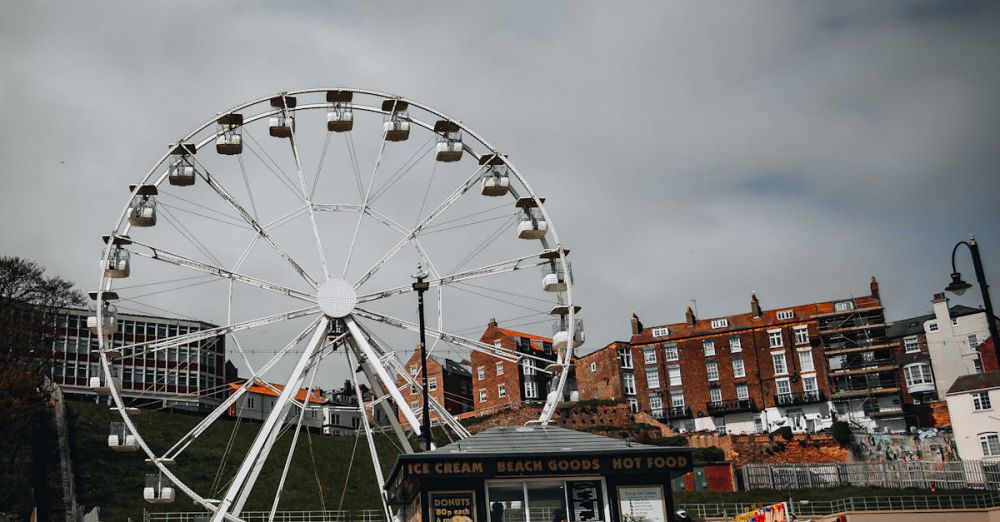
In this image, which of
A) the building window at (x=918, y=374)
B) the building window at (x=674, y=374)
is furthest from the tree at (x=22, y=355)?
the building window at (x=918, y=374)

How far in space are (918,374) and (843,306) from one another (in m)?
9.73

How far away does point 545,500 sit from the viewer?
23.8 meters

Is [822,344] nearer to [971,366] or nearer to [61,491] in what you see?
[971,366]

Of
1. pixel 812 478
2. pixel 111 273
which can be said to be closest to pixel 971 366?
pixel 812 478

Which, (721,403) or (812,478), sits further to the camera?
(721,403)

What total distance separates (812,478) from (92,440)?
46.5 m

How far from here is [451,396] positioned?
10681 centimetres

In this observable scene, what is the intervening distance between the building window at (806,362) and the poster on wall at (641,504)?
71.3 meters

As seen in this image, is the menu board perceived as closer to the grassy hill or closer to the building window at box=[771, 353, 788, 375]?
the grassy hill

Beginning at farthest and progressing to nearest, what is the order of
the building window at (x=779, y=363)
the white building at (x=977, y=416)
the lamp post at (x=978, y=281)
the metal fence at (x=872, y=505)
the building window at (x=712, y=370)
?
1. the building window at (x=712, y=370)
2. the building window at (x=779, y=363)
3. the white building at (x=977, y=416)
4. the metal fence at (x=872, y=505)
5. the lamp post at (x=978, y=281)

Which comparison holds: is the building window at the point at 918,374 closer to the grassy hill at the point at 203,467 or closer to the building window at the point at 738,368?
the building window at the point at 738,368

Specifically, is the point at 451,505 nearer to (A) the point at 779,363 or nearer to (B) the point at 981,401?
(B) the point at 981,401

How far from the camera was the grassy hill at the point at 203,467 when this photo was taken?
56.9 meters

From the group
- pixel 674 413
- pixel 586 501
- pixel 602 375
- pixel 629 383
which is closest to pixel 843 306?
pixel 674 413
